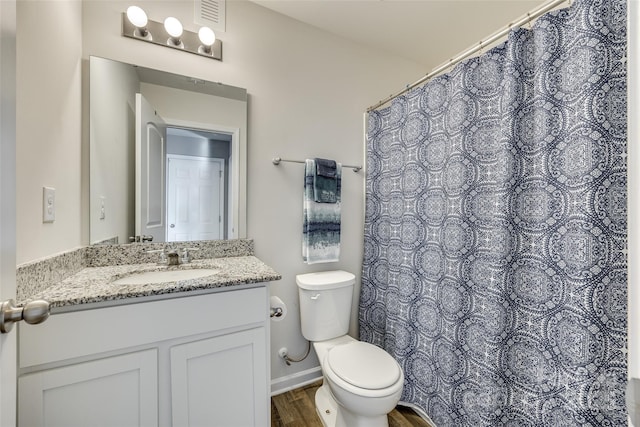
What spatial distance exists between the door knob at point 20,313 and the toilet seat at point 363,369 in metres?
1.10

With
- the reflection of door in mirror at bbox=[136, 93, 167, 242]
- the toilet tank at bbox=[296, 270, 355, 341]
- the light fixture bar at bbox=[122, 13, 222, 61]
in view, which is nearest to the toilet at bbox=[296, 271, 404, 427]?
the toilet tank at bbox=[296, 270, 355, 341]

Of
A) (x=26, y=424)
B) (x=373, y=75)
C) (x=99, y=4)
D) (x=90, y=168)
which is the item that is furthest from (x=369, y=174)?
(x=26, y=424)

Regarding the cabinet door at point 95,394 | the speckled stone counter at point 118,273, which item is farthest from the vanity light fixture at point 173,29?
the cabinet door at point 95,394

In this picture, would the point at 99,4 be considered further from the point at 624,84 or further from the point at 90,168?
the point at 624,84

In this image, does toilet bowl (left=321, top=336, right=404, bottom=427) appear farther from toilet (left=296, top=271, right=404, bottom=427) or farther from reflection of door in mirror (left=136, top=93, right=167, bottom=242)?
reflection of door in mirror (left=136, top=93, right=167, bottom=242)

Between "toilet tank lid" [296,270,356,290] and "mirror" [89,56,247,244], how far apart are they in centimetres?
47

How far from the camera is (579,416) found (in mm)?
859

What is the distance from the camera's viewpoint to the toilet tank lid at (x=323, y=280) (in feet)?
5.14

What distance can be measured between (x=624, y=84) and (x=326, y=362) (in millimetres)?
1584

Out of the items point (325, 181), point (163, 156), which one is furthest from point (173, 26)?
point (325, 181)

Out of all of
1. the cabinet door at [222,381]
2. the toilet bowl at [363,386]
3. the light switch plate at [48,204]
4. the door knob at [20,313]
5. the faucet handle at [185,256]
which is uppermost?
the light switch plate at [48,204]

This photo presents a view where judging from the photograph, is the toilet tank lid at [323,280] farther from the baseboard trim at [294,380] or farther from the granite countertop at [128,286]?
the baseboard trim at [294,380]

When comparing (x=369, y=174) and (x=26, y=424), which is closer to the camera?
(x=26, y=424)

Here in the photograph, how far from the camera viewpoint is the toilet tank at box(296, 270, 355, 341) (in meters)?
1.58
